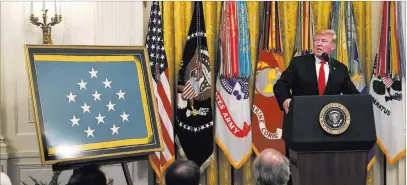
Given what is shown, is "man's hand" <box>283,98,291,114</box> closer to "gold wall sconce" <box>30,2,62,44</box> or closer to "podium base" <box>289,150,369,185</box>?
"podium base" <box>289,150,369,185</box>

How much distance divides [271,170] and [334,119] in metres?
0.89

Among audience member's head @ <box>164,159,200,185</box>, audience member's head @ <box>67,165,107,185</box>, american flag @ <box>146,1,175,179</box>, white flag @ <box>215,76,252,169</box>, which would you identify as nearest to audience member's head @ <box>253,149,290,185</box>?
audience member's head @ <box>164,159,200,185</box>

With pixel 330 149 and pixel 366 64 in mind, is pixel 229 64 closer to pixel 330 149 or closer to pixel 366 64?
pixel 366 64

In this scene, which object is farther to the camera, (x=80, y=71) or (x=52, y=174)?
(x=52, y=174)

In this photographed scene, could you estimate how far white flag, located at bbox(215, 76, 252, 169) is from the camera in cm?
589

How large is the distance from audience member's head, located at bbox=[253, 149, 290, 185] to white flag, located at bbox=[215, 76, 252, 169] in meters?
3.08

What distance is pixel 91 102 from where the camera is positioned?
422 cm

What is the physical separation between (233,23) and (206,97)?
2.43 feet

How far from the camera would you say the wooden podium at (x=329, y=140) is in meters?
3.49

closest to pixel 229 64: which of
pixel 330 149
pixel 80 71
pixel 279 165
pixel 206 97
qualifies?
pixel 206 97

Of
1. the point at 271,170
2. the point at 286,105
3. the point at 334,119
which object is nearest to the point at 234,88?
the point at 286,105

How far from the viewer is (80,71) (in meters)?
4.26

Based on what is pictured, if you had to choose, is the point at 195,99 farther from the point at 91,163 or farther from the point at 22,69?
the point at 91,163

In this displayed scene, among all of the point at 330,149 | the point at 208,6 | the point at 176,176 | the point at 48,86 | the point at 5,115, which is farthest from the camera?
the point at 208,6
